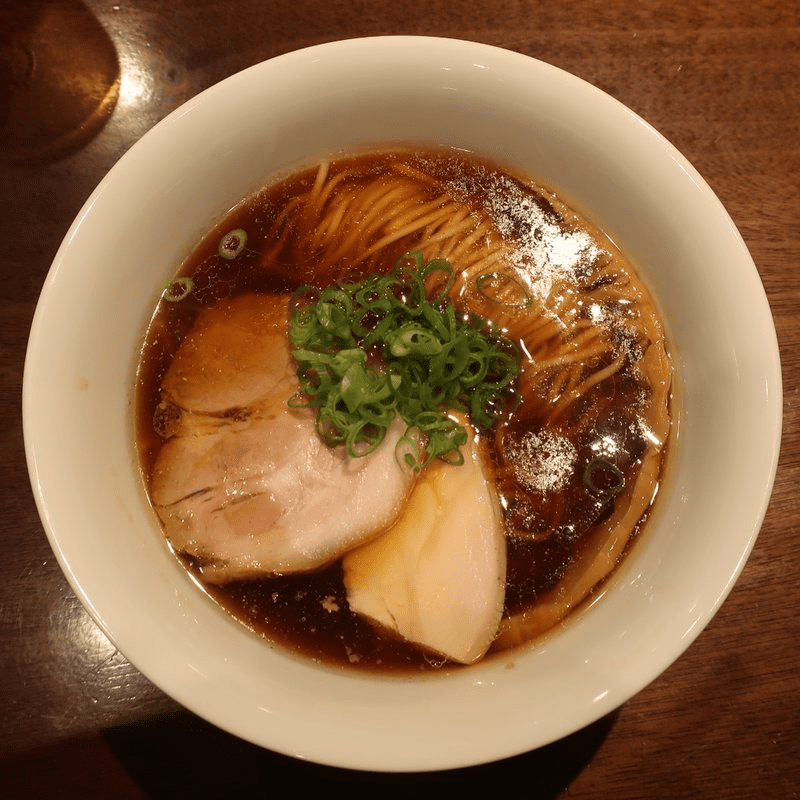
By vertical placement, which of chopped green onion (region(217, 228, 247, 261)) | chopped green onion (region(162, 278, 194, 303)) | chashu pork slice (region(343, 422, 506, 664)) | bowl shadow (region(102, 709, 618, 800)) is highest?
chopped green onion (region(217, 228, 247, 261))

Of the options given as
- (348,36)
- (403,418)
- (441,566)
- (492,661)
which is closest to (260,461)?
(403,418)

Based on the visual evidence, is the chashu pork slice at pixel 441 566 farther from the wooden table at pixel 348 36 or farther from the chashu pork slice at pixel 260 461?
the wooden table at pixel 348 36

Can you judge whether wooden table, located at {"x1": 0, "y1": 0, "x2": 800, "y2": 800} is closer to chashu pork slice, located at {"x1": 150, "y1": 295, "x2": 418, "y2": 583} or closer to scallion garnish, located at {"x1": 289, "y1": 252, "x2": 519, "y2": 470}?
chashu pork slice, located at {"x1": 150, "y1": 295, "x2": 418, "y2": 583}

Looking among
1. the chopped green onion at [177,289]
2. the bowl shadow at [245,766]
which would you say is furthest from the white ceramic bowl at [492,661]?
the bowl shadow at [245,766]

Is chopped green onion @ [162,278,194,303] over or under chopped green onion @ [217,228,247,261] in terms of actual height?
under

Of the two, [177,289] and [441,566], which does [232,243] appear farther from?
[441,566]

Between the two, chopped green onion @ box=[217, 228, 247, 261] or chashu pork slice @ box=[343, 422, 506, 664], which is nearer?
chashu pork slice @ box=[343, 422, 506, 664]

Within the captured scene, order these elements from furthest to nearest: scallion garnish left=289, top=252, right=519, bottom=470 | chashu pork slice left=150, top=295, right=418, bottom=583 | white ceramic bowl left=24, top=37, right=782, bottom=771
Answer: chashu pork slice left=150, top=295, right=418, bottom=583, scallion garnish left=289, top=252, right=519, bottom=470, white ceramic bowl left=24, top=37, right=782, bottom=771

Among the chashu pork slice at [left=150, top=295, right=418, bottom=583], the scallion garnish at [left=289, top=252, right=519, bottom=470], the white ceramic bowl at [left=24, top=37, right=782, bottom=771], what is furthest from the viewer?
the chashu pork slice at [left=150, top=295, right=418, bottom=583]

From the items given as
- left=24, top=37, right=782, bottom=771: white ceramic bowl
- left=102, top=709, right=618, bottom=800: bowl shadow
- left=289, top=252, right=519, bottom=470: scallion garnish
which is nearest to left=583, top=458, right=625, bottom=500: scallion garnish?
left=24, top=37, right=782, bottom=771: white ceramic bowl
